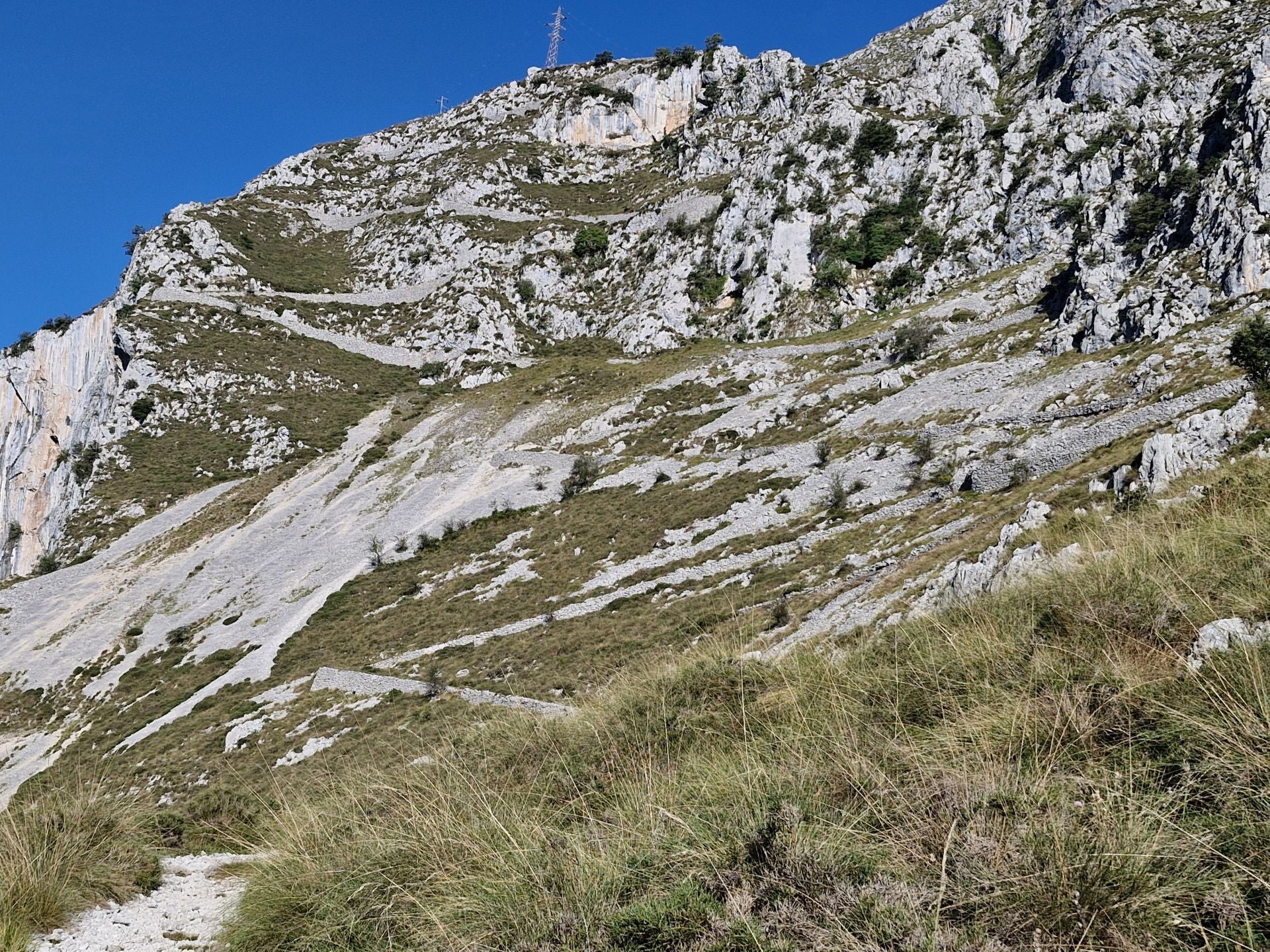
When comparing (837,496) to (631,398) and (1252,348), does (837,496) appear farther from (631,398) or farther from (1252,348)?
(631,398)

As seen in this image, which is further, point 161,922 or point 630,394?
point 630,394

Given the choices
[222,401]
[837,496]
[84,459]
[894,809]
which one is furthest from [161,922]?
[222,401]

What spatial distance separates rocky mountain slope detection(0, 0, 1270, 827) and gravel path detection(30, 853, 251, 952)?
999 millimetres

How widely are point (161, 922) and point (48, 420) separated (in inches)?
3899

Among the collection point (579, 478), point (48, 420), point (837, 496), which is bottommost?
point (837, 496)

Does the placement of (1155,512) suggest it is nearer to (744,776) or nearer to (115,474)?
(744,776)

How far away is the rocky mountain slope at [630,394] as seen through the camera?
24.2 meters

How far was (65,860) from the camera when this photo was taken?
4977 millimetres

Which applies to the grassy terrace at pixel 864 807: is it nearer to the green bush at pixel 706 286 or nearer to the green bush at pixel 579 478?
the green bush at pixel 579 478

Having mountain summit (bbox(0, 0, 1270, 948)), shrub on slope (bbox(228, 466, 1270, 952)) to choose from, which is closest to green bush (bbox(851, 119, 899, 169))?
mountain summit (bbox(0, 0, 1270, 948))

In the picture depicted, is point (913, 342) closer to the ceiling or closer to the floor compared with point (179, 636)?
closer to the ceiling

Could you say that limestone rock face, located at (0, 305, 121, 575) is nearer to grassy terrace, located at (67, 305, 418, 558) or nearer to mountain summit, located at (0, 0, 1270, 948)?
mountain summit, located at (0, 0, 1270, 948)

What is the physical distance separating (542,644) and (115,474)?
6421cm

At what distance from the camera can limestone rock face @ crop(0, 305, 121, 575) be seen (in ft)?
228
